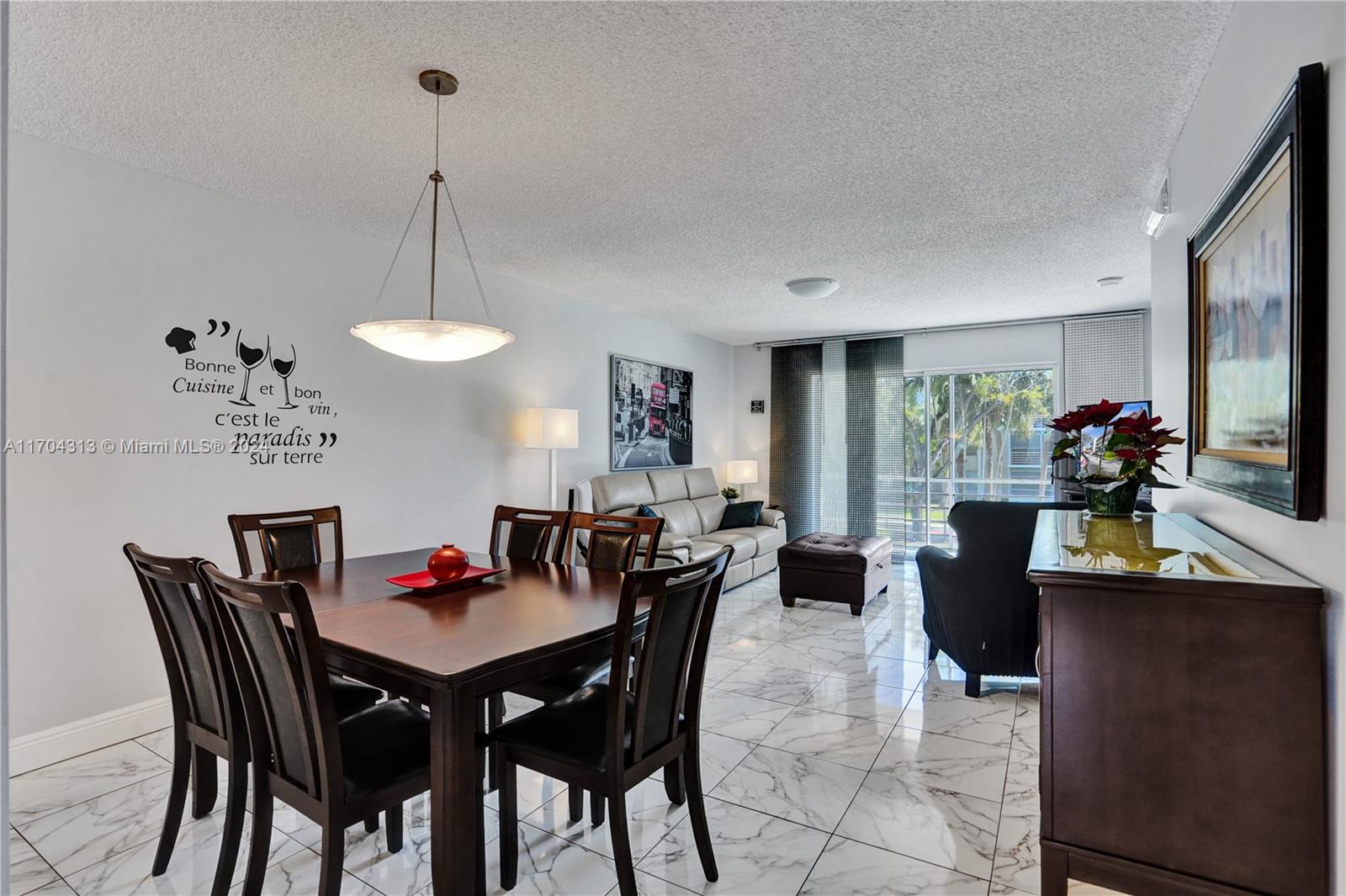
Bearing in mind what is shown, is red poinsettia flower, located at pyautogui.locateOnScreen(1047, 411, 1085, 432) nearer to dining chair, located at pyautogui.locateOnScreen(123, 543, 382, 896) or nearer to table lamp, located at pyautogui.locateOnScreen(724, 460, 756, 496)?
dining chair, located at pyautogui.locateOnScreen(123, 543, 382, 896)

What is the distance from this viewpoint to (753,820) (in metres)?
2.27

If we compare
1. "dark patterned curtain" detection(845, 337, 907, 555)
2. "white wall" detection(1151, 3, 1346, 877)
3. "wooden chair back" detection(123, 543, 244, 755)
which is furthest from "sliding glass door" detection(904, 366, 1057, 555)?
"wooden chair back" detection(123, 543, 244, 755)

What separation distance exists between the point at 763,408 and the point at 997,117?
5.32 metres

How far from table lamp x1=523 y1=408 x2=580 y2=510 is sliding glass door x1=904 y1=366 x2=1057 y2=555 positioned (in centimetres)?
376

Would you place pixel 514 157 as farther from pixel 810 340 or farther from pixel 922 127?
pixel 810 340

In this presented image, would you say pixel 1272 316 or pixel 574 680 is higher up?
pixel 1272 316

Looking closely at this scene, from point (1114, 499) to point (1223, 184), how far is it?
110cm

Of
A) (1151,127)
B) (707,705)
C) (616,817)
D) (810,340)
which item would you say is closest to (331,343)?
(707,705)

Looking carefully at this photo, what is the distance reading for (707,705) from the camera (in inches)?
129

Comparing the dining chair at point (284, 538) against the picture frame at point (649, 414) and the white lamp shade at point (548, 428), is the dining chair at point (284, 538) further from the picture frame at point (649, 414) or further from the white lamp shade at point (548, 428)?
the picture frame at point (649, 414)

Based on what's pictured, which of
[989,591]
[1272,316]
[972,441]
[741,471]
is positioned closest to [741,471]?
[741,471]

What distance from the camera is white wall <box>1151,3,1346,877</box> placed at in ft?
4.02

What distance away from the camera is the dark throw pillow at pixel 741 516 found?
21.5ft

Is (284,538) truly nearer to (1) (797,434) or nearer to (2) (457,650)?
(2) (457,650)
